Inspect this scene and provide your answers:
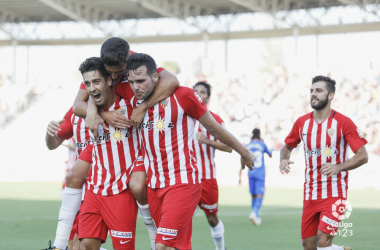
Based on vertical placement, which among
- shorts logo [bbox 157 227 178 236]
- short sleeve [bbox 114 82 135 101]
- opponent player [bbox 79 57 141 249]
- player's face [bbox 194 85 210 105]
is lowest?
shorts logo [bbox 157 227 178 236]

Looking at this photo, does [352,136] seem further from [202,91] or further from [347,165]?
[202,91]

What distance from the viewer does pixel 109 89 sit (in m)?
4.93

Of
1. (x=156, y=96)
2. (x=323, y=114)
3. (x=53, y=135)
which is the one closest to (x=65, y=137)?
(x=53, y=135)

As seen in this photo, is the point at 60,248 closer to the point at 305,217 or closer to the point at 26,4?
the point at 305,217

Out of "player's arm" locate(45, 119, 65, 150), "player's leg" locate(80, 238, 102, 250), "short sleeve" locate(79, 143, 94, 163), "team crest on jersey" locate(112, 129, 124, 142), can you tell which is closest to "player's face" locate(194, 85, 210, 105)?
"player's arm" locate(45, 119, 65, 150)

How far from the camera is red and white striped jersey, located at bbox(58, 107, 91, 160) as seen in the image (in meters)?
5.68

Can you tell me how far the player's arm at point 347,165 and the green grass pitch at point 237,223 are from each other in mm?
2613

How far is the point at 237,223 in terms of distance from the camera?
36.8 feet

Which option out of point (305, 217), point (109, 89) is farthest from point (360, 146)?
point (109, 89)

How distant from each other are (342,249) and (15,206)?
9.90 metres

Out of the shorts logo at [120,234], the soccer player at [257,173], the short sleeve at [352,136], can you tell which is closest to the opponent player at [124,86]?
the shorts logo at [120,234]

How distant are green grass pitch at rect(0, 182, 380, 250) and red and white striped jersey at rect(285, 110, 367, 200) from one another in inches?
92.3

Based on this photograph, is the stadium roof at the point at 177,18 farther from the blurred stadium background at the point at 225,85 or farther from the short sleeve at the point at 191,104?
the short sleeve at the point at 191,104

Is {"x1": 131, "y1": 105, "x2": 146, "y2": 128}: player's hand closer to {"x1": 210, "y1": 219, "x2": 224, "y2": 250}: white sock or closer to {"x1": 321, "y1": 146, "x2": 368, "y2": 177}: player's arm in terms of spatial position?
{"x1": 321, "y1": 146, "x2": 368, "y2": 177}: player's arm
